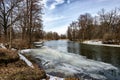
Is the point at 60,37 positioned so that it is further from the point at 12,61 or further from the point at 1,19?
the point at 12,61

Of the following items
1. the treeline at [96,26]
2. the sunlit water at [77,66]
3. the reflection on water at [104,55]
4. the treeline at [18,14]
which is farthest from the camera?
the treeline at [96,26]

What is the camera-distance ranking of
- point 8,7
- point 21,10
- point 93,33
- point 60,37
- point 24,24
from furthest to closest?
point 60,37 < point 93,33 < point 24,24 < point 21,10 < point 8,7

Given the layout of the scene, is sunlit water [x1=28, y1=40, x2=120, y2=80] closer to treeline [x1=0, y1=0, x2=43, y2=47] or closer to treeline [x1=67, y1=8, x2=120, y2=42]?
treeline [x1=0, y1=0, x2=43, y2=47]

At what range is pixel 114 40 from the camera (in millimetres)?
55188

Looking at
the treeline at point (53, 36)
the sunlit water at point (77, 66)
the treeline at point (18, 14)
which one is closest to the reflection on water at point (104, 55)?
the sunlit water at point (77, 66)

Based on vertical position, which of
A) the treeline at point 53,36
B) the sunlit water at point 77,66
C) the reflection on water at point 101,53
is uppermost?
the treeline at point 53,36

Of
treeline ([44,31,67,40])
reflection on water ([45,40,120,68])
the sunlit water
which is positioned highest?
treeline ([44,31,67,40])

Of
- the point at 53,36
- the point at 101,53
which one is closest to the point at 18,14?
the point at 101,53

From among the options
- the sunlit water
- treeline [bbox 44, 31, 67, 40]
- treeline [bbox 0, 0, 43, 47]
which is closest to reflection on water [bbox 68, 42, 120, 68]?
the sunlit water

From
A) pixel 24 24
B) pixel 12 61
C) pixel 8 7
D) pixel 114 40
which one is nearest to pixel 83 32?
pixel 114 40

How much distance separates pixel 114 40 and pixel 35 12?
30228 mm

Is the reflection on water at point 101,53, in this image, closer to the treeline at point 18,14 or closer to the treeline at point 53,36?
the treeline at point 18,14

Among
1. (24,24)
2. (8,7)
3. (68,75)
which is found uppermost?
(8,7)

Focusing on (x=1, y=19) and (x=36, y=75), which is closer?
(x=36, y=75)
